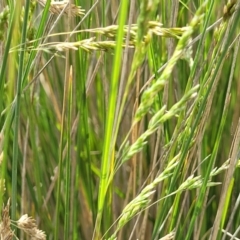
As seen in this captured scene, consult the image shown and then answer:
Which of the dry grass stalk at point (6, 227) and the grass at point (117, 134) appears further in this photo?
the grass at point (117, 134)

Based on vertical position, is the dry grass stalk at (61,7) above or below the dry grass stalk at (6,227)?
above

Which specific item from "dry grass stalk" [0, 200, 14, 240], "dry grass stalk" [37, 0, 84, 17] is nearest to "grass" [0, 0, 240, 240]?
"dry grass stalk" [37, 0, 84, 17]

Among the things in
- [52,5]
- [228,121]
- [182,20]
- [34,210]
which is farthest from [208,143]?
[52,5]

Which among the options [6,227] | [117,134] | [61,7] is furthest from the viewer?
[117,134]

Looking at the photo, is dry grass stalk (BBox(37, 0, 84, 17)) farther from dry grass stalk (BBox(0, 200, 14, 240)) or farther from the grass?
dry grass stalk (BBox(0, 200, 14, 240))

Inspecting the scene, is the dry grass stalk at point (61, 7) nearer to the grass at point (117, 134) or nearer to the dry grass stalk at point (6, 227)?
the grass at point (117, 134)

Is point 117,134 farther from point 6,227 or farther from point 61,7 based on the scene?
point 6,227

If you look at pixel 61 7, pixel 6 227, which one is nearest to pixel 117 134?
pixel 61 7

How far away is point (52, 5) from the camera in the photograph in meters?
0.67

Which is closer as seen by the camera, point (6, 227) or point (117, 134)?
point (6, 227)

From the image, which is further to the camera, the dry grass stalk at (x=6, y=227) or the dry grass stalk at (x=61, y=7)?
the dry grass stalk at (x=61, y=7)

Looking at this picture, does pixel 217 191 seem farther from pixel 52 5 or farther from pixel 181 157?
pixel 52 5

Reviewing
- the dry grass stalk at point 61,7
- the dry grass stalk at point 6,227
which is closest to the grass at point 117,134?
the dry grass stalk at point 61,7

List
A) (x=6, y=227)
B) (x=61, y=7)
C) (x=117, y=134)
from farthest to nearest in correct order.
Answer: (x=117, y=134)
(x=61, y=7)
(x=6, y=227)
